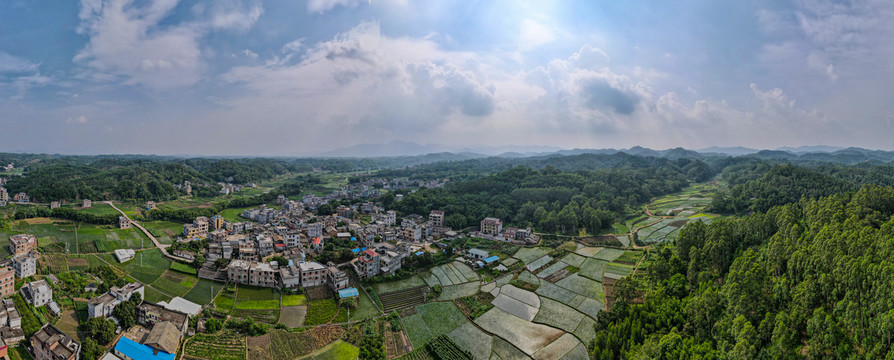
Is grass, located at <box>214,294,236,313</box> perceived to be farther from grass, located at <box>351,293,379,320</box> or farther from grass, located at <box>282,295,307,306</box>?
grass, located at <box>351,293,379,320</box>

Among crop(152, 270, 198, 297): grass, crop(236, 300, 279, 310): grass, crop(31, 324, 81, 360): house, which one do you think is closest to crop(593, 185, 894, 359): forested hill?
crop(236, 300, 279, 310): grass

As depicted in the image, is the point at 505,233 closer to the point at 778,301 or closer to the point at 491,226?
the point at 491,226

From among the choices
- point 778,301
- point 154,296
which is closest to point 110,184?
point 154,296

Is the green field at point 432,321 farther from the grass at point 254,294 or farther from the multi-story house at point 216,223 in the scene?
the multi-story house at point 216,223

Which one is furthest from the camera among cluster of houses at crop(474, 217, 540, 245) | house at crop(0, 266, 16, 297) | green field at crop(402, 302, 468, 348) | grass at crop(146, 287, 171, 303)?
cluster of houses at crop(474, 217, 540, 245)

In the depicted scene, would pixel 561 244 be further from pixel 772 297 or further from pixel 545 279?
pixel 772 297

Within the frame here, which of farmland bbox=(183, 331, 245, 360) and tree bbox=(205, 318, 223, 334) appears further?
tree bbox=(205, 318, 223, 334)

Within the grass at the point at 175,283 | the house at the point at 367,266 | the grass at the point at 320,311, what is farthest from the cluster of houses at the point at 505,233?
the grass at the point at 175,283
